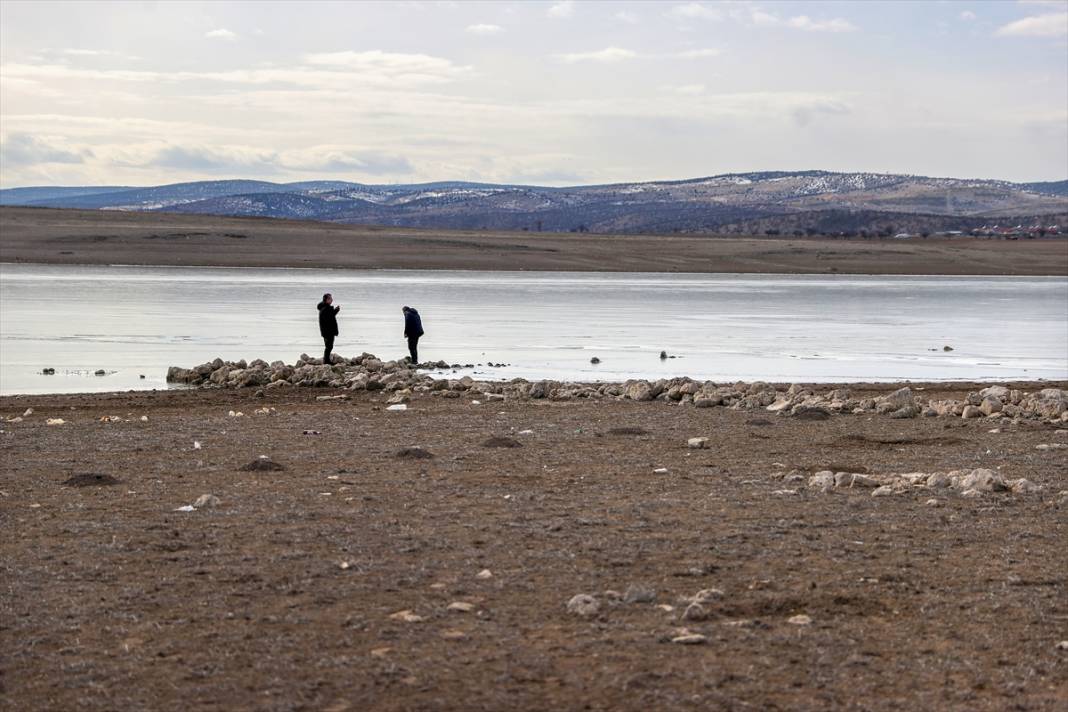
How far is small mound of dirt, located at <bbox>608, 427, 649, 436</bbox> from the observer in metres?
12.2

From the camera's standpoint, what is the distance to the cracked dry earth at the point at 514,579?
201 inches

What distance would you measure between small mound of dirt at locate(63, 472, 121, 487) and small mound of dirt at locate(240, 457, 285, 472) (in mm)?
939

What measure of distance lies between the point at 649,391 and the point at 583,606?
32.9ft

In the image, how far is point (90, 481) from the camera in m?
9.15

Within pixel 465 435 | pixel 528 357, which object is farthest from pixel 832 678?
pixel 528 357

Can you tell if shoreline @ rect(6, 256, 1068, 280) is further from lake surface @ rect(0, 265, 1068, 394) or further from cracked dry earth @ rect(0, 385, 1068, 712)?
cracked dry earth @ rect(0, 385, 1068, 712)

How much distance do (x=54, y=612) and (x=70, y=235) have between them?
7265cm

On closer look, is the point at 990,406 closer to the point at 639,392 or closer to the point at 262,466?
the point at 639,392

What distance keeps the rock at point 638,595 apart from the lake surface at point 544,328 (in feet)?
41.6

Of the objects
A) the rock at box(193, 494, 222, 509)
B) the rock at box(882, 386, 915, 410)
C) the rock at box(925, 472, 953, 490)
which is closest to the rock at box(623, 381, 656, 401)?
the rock at box(882, 386, 915, 410)

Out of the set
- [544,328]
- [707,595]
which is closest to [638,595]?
[707,595]

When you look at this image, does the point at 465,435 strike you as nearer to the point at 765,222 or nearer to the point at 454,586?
the point at 454,586

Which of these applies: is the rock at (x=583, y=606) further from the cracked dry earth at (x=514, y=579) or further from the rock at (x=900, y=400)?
the rock at (x=900, y=400)

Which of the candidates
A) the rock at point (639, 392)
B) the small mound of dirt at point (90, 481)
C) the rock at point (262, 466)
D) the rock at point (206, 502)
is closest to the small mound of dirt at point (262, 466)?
the rock at point (262, 466)
